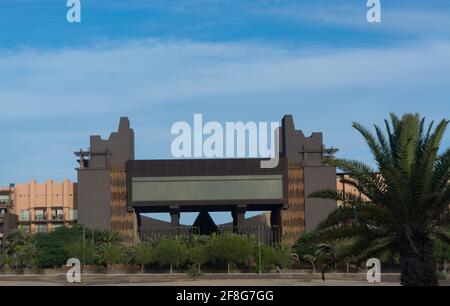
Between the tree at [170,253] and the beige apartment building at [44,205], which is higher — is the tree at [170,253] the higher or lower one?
the lower one

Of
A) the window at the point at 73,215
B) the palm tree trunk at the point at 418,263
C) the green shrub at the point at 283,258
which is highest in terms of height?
the window at the point at 73,215

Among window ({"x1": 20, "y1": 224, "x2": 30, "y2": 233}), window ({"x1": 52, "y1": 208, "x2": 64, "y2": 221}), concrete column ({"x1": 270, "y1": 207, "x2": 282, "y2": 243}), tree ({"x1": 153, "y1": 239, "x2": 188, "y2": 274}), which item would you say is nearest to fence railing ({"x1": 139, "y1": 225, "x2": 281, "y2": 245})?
concrete column ({"x1": 270, "y1": 207, "x2": 282, "y2": 243})

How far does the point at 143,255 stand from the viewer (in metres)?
94.5

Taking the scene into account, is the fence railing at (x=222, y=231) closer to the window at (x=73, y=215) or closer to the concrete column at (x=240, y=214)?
the concrete column at (x=240, y=214)

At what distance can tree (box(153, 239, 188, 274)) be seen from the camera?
301 ft

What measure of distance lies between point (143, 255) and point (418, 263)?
2802 inches

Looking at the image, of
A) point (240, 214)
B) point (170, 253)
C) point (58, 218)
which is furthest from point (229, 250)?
point (58, 218)

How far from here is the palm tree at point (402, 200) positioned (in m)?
25.9

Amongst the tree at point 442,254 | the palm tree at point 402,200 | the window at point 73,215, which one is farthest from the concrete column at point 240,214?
the palm tree at point 402,200

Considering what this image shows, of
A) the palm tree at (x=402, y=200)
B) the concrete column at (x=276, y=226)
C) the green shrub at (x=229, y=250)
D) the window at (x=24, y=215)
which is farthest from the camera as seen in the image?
the window at (x=24, y=215)

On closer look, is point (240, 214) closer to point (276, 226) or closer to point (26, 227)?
point (276, 226)

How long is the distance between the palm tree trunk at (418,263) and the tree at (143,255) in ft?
228
